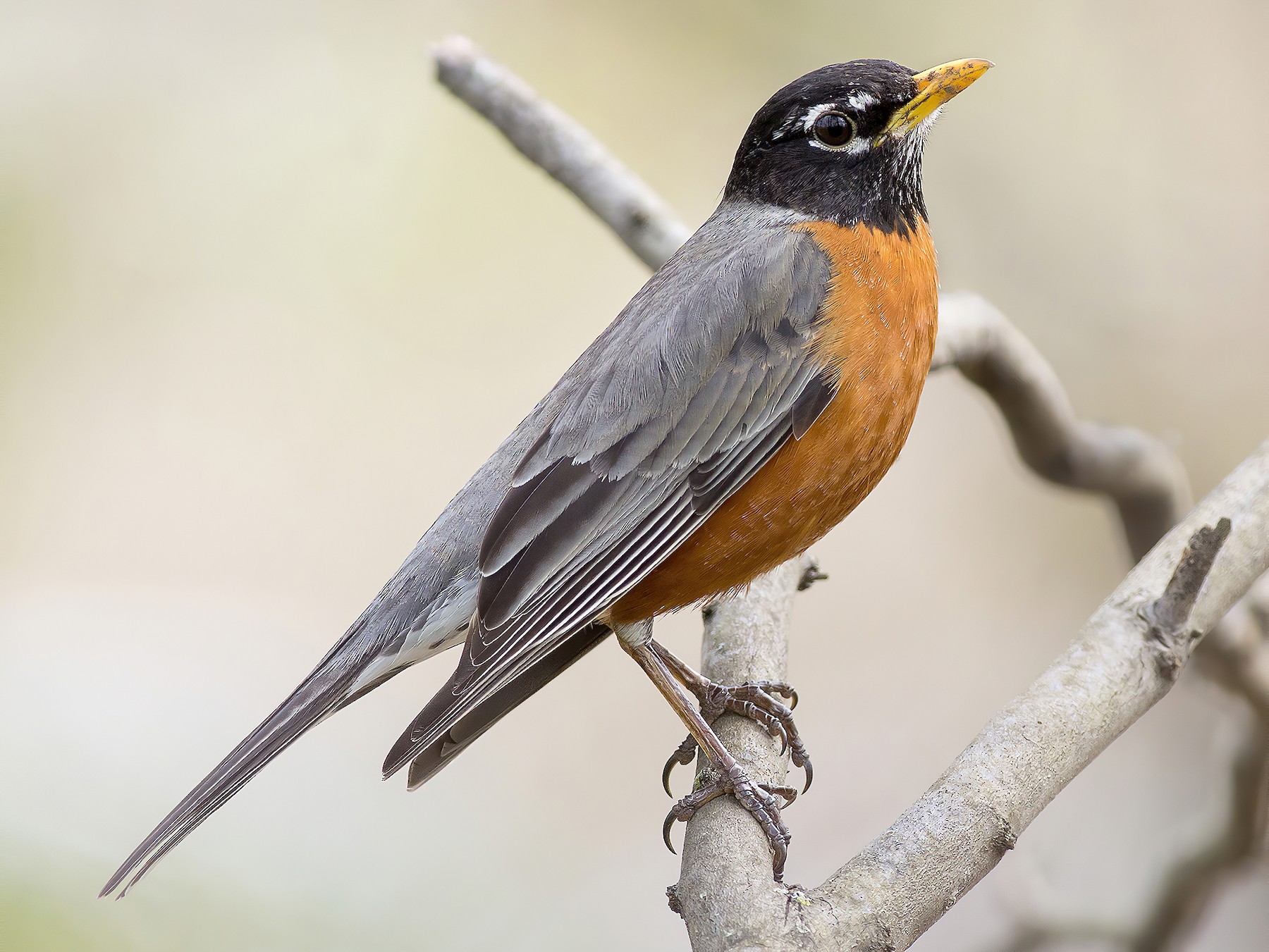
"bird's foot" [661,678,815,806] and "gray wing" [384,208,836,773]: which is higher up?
"gray wing" [384,208,836,773]

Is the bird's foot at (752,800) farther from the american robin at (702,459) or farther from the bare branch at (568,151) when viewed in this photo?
the bare branch at (568,151)

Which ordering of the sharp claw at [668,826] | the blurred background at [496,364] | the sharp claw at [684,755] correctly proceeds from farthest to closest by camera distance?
the blurred background at [496,364]
the sharp claw at [684,755]
the sharp claw at [668,826]

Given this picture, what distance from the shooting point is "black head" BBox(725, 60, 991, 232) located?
2.82 m

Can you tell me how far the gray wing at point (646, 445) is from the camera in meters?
2.46

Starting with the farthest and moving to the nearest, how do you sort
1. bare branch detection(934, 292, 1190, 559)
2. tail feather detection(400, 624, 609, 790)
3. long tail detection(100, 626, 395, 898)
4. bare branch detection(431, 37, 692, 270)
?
1. bare branch detection(431, 37, 692, 270)
2. bare branch detection(934, 292, 1190, 559)
3. tail feather detection(400, 624, 609, 790)
4. long tail detection(100, 626, 395, 898)

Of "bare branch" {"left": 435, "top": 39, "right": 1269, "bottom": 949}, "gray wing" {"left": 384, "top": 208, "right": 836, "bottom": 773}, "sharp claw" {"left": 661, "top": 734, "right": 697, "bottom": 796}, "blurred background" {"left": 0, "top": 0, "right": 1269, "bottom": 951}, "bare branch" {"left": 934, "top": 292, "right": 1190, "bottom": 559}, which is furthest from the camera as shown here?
"blurred background" {"left": 0, "top": 0, "right": 1269, "bottom": 951}

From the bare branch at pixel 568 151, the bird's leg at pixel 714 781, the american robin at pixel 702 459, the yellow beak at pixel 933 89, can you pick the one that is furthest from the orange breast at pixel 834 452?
the bare branch at pixel 568 151

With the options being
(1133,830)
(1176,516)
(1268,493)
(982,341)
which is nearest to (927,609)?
(1133,830)

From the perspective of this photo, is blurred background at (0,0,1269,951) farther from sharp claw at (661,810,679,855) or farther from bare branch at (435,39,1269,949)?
sharp claw at (661,810,679,855)

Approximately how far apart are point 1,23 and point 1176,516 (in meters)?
5.37

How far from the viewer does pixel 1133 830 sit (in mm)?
4805

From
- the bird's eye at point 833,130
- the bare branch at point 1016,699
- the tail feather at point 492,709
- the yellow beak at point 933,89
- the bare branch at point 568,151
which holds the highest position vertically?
the bare branch at point 568,151

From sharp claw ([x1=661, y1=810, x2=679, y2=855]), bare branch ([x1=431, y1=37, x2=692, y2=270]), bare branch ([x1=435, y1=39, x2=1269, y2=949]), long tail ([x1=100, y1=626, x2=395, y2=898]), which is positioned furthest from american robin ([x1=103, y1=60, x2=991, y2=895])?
bare branch ([x1=431, y1=37, x2=692, y2=270])

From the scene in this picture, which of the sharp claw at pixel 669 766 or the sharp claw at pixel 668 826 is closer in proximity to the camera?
the sharp claw at pixel 668 826
